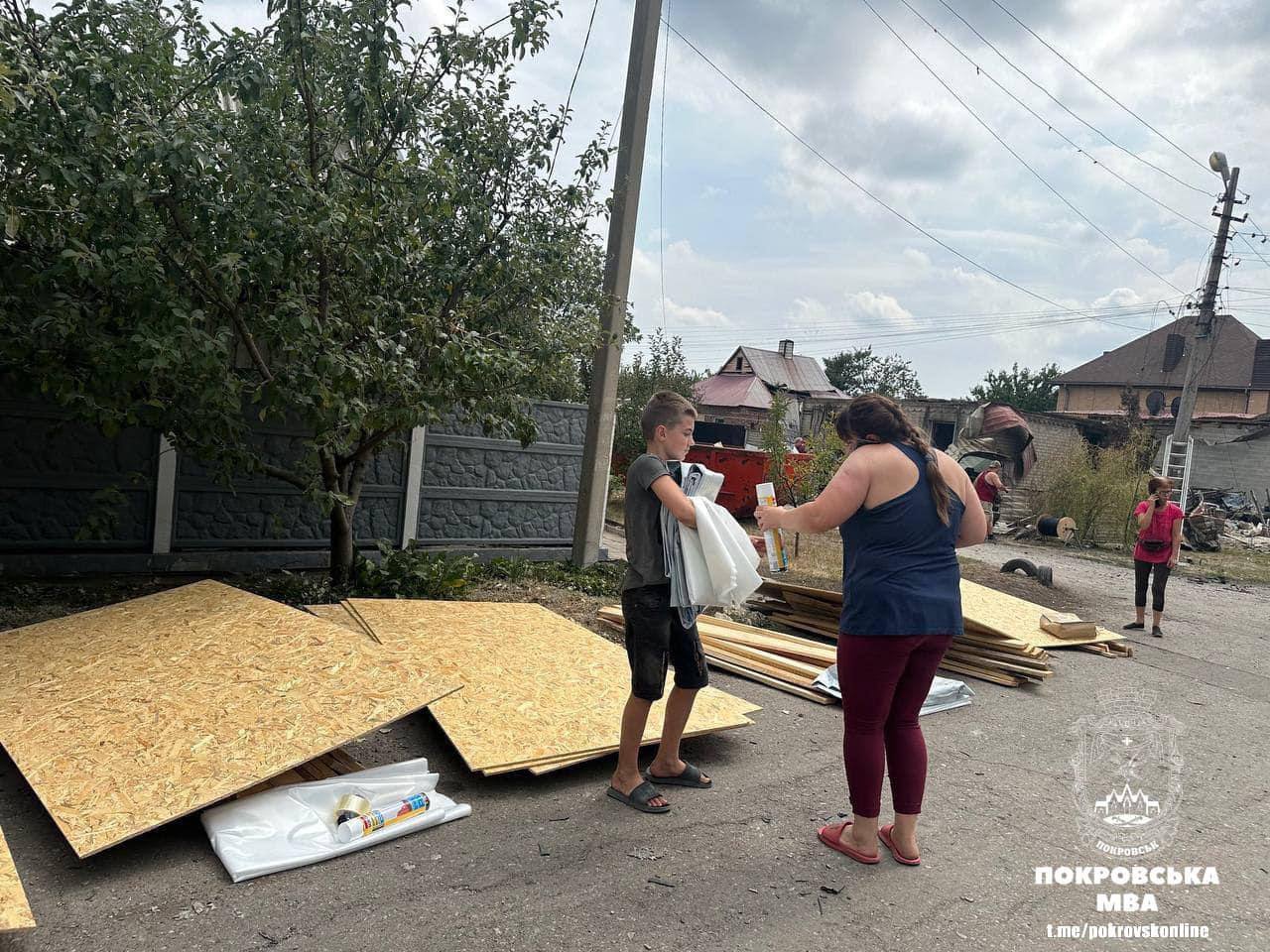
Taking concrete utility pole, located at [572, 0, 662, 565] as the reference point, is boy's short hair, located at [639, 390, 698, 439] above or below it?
below

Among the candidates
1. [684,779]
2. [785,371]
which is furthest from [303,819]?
[785,371]

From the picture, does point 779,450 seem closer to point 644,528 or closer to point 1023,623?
point 1023,623

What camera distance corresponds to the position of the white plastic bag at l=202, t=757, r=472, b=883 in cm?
334

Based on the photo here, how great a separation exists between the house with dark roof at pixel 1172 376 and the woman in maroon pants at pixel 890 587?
163 feet

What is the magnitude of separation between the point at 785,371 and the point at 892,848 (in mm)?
55982

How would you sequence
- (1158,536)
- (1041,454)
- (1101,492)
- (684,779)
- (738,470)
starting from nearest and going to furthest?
(684,779) < (1158,536) < (738,470) < (1101,492) < (1041,454)

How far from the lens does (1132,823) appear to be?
443 cm

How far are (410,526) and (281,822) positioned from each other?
6139 millimetres

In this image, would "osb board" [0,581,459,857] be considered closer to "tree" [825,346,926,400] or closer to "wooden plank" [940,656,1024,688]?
"wooden plank" [940,656,1024,688]

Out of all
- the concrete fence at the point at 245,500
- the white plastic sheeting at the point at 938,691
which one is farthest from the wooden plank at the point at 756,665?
the concrete fence at the point at 245,500

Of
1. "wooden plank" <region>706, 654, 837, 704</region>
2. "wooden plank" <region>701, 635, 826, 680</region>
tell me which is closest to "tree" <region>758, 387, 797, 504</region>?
"wooden plank" <region>701, 635, 826, 680</region>

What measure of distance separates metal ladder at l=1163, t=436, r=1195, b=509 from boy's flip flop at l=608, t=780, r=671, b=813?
75.9 feet

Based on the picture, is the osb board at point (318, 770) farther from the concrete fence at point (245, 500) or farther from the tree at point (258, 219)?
the concrete fence at point (245, 500)

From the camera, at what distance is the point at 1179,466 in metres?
23.8
